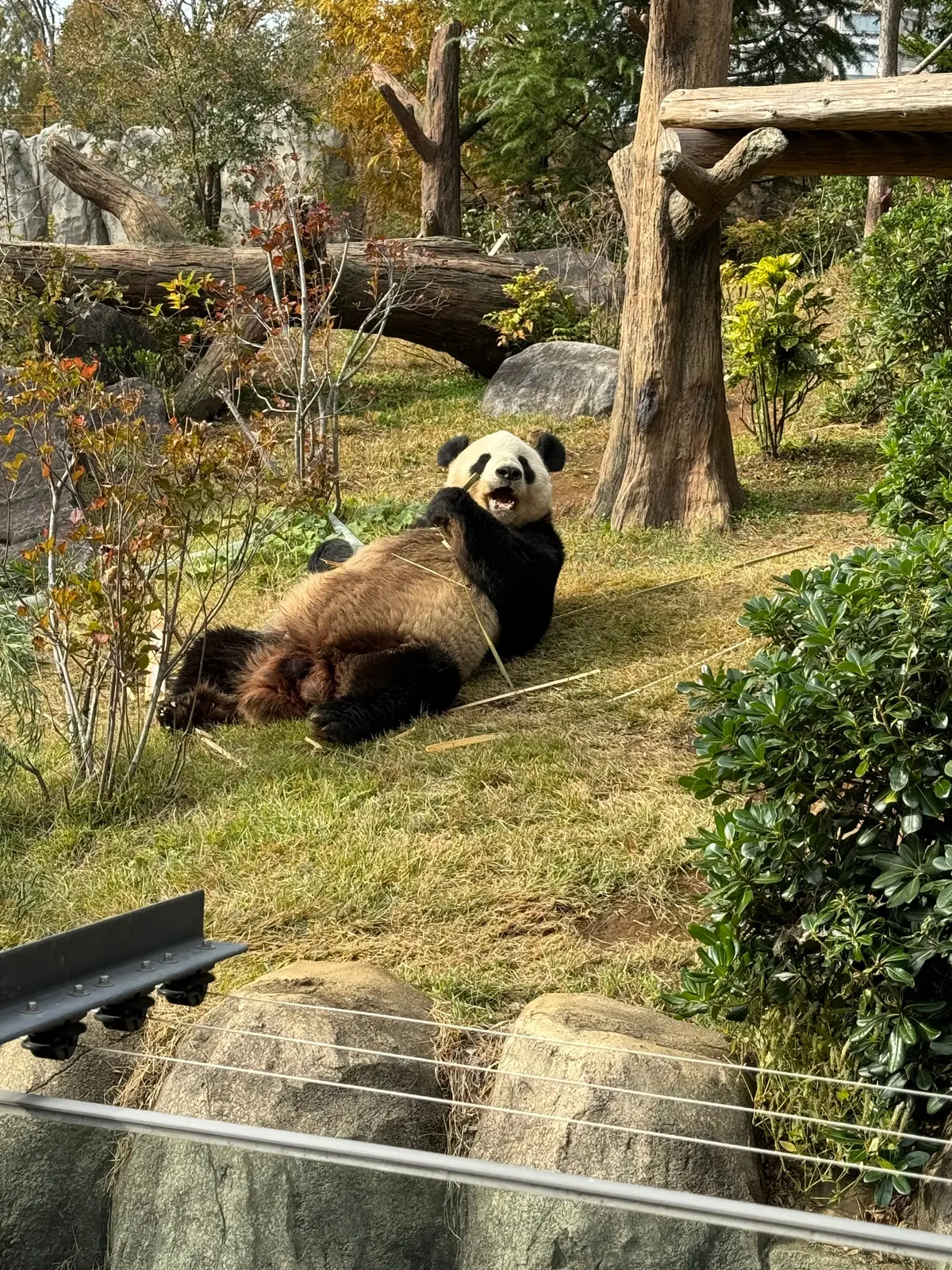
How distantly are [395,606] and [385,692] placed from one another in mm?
488

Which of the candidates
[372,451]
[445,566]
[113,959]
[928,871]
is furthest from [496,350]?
[113,959]

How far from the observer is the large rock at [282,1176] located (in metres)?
1.59

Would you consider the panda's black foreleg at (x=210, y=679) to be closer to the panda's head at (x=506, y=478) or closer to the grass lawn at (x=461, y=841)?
the grass lawn at (x=461, y=841)

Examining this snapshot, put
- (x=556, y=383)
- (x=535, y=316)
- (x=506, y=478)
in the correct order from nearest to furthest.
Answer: (x=506, y=478), (x=556, y=383), (x=535, y=316)

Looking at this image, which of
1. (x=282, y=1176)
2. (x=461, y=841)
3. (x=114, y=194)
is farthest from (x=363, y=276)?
(x=282, y=1176)

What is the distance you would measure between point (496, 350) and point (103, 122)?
8478 millimetres

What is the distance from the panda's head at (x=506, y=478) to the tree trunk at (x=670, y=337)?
1105 mm

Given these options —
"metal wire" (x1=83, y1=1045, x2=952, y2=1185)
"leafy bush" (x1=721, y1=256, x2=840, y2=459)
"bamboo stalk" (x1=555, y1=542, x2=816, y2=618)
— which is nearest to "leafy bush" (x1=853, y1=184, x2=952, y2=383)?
"leafy bush" (x1=721, y1=256, x2=840, y2=459)

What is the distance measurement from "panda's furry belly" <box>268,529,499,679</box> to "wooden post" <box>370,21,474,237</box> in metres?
8.97

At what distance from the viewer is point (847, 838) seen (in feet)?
9.37

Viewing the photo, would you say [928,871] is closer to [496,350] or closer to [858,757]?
[858,757]

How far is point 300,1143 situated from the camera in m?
1.47

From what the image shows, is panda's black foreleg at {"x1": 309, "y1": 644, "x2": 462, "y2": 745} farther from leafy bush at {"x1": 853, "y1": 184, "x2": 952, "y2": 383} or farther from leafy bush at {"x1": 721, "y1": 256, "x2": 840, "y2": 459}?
leafy bush at {"x1": 853, "y1": 184, "x2": 952, "y2": 383}

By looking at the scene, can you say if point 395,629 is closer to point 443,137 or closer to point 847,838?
point 847,838
